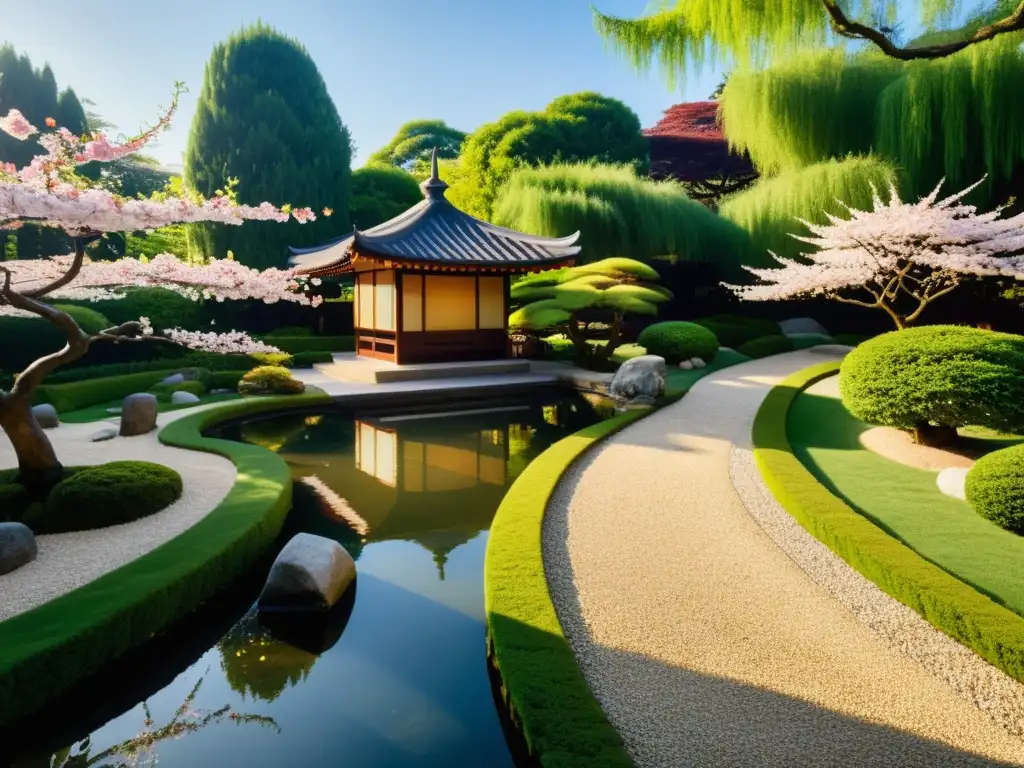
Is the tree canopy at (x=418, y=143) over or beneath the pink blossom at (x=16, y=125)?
over

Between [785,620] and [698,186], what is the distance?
2891cm

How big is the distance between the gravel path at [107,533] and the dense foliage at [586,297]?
8382mm

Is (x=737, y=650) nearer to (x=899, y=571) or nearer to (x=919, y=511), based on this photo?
(x=899, y=571)

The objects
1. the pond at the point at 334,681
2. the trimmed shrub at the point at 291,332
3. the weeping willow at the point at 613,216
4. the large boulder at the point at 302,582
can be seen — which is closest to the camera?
the pond at the point at 334,681

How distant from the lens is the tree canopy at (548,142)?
2580 centimetres

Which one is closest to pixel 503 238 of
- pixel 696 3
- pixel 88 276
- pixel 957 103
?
pixel 696 3

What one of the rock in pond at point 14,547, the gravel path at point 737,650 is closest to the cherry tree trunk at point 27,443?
the rock in pond at point 14,547

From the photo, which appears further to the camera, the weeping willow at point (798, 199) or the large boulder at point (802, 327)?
the large boulder at point (802, 327)

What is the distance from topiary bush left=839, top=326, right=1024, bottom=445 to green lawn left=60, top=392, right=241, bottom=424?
33.1ft

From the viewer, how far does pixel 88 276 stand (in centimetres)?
723

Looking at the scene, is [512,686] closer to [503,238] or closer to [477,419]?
[477,419]

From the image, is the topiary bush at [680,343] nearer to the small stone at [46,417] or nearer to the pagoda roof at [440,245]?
the pagoda roof at [440,245]

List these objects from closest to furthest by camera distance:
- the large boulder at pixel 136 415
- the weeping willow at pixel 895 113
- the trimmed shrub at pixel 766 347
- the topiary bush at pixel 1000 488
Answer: the topiary bush at pixel 1000 488 → the large boulder at pixel 136 415 → the weeping willow at pixel 895 113 → the trimmed shrub at pixel 766 347

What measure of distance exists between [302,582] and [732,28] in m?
7.57
